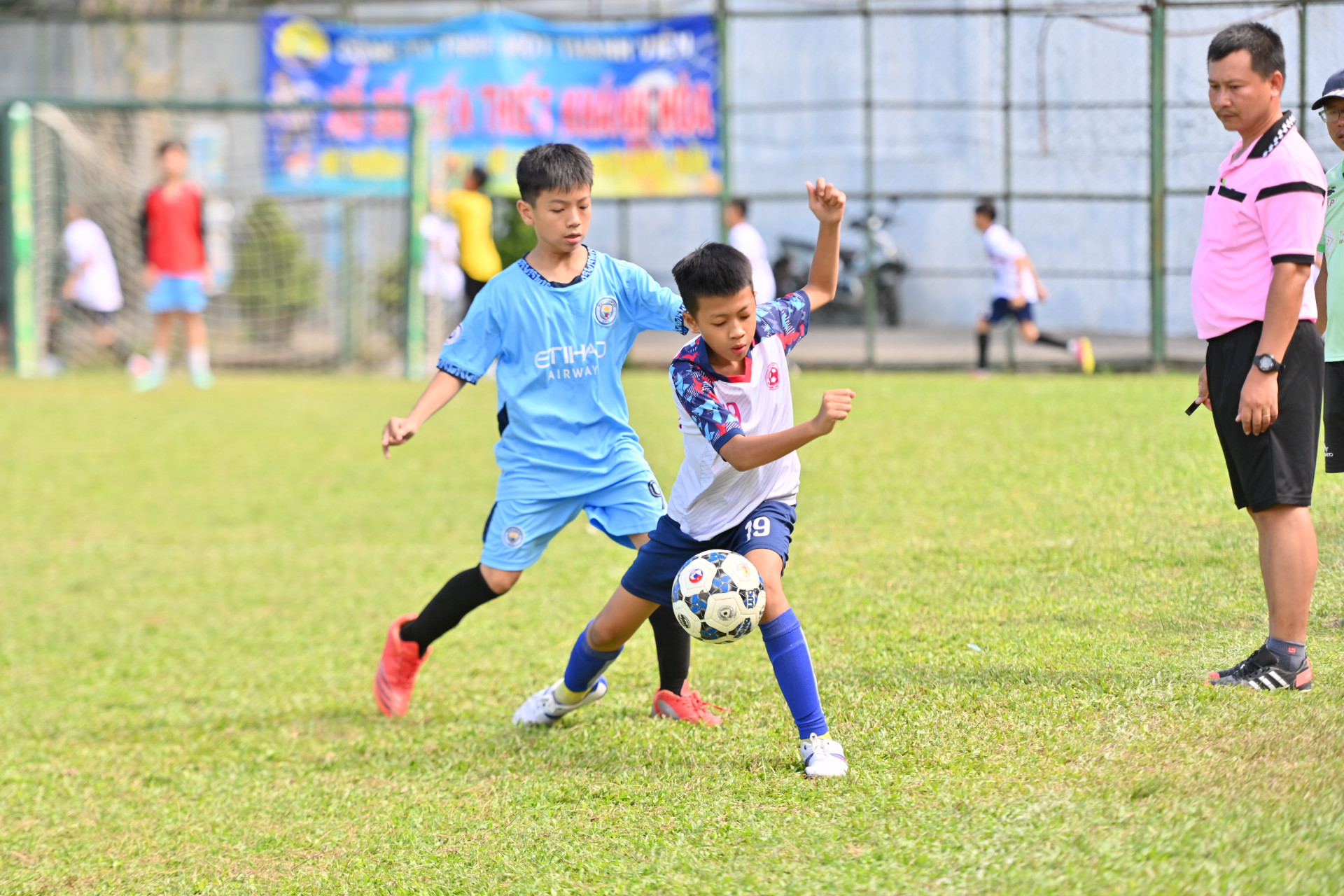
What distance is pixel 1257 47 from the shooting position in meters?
3.76

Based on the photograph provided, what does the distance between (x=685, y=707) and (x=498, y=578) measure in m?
0.81

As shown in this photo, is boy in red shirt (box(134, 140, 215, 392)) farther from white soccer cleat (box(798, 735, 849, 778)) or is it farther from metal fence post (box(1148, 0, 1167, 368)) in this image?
white soccer cleat (box(798, 735, 849, 778))

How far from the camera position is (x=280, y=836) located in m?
4.25

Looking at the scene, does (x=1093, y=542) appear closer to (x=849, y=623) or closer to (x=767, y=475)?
(x=849, y=623)

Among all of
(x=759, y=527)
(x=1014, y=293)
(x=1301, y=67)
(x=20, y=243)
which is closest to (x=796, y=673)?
(x=759, y=527)

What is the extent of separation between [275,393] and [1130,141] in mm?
8920

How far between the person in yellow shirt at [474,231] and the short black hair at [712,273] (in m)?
10.7

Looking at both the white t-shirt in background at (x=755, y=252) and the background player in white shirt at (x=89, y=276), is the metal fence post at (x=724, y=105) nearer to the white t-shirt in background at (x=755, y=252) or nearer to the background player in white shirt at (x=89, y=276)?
the white t-shirt in background at (x=755, y=252)

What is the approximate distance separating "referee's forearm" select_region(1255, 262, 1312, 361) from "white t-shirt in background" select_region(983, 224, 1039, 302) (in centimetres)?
982

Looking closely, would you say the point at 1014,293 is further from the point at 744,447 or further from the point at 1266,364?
the point at 744,447

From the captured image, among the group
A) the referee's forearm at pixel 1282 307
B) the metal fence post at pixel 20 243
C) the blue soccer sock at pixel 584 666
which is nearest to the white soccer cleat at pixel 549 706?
the blue soccer sock at pixel 584 666

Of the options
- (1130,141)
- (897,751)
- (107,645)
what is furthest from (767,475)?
(1130,141)

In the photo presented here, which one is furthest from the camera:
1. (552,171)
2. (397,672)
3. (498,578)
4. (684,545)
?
(397,672)

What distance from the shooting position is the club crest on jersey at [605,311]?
4695mm
